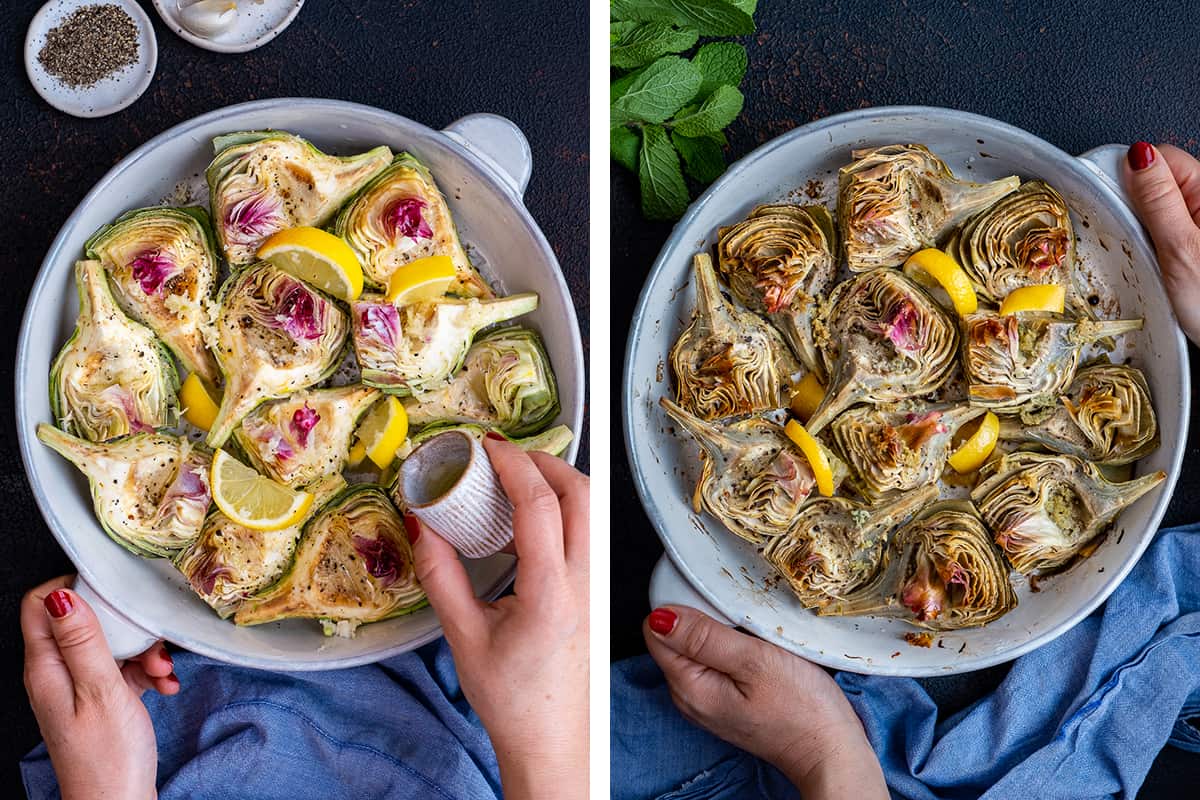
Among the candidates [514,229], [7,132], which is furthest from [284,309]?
[7,132]

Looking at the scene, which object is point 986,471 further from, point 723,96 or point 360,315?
point 360,315

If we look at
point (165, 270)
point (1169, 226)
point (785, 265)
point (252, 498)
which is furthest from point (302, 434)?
point (1169, 226)

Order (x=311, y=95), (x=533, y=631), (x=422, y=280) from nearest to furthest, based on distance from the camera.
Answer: (x=533, y=631) < (x=422, y=280) < (x=311, y=95)

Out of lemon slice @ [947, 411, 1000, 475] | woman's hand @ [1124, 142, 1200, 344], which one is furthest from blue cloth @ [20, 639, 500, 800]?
woman's hand @ [1124, 142, 1200, 344]

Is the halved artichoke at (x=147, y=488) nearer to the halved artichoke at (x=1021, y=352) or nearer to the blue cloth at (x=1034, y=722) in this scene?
the blue cloth at (x=1034, y=722)

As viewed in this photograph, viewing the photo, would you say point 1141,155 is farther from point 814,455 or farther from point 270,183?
point 270,183

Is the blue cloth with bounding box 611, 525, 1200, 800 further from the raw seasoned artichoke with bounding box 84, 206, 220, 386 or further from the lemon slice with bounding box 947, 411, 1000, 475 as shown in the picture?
the raw seasoned artichoke with bounding box 84, 206, 220, 386
